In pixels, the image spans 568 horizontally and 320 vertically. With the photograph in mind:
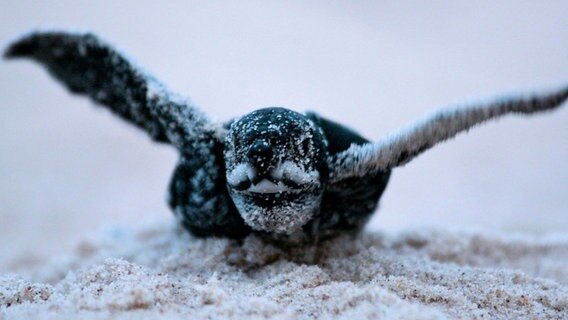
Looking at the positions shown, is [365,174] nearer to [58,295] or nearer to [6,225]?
[58,295]

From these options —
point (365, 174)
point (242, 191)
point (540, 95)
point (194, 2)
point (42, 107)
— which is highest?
point (194, 2)

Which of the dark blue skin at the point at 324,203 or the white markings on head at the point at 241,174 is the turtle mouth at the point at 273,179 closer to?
the white markings on head at the point at 241,174

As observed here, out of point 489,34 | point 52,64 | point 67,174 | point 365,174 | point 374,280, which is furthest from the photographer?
point 489,34

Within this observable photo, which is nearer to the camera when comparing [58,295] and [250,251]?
[58,295]

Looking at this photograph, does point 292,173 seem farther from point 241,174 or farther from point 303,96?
point 303,96

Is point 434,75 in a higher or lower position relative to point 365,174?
higher

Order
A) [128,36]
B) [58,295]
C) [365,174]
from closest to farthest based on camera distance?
[58,295]
[365,174]
[128,36]

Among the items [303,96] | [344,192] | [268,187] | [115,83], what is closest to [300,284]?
[268,187]

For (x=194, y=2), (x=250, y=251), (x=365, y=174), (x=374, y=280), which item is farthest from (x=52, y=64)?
(x=194, y=2)

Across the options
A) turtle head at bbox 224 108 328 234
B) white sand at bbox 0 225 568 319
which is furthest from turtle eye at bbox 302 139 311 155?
white sand at bbox 0 225 568 319
